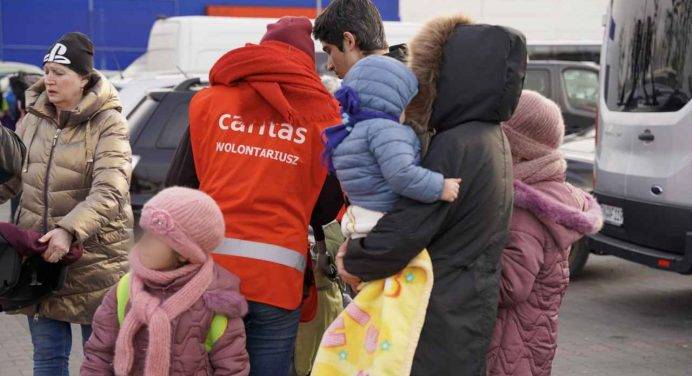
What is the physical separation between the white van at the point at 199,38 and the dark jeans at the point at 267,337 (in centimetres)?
1050

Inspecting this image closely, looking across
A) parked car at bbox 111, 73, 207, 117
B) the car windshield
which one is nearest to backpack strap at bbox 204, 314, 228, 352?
the car windshield

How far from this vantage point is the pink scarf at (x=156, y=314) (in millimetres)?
3148

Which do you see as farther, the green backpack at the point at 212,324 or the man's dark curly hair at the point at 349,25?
the man's dark curly hair at the point at 349,25

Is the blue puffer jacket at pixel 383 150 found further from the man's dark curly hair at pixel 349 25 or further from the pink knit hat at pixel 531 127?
the man's dark curly hair at pixel 349 25

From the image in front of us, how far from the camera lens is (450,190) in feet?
9.37

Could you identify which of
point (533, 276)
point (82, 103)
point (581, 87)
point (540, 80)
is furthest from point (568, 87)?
point (533, 276)

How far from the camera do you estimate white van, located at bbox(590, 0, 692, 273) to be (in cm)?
696

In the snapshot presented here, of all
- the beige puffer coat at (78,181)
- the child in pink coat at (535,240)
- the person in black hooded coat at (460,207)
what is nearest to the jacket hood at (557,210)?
the child in pink coat at (535,240)

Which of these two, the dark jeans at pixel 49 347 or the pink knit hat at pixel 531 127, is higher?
the pink knit hat at pixel 531 127

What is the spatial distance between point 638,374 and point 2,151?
13.3 ft

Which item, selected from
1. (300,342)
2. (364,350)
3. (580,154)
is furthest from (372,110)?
(580,154)

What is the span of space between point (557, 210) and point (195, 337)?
1241mm

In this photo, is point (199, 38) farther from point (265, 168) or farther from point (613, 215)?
point (265, 168)

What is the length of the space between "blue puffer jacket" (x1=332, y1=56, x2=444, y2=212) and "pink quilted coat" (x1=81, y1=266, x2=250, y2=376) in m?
0.55
